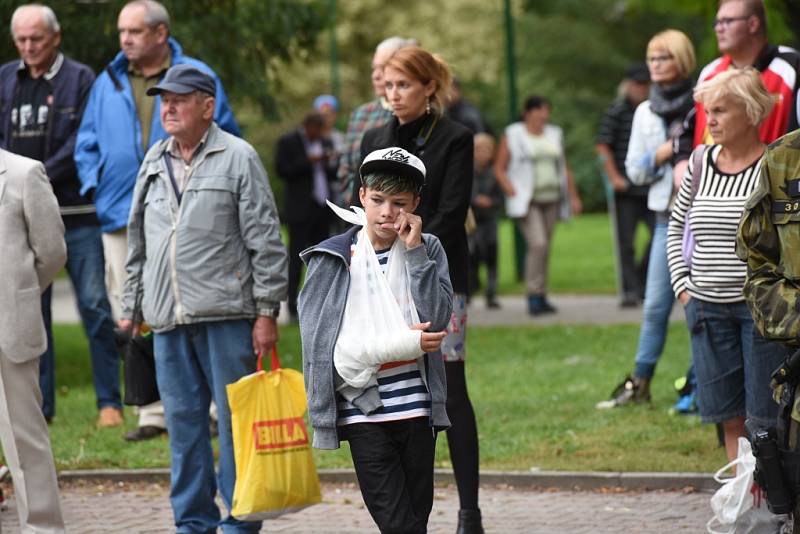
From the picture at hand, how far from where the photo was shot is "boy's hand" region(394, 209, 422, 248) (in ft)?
17.6

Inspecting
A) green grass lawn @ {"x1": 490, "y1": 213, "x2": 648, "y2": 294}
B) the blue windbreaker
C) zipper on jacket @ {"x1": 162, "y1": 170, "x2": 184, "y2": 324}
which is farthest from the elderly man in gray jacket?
green grass lawn @ {"x1": 490, "y1": 213, "x2": 648, "y2": 294}

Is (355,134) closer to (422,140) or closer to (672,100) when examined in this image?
(422,140)

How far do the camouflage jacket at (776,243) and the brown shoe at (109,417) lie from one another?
5.66 metres

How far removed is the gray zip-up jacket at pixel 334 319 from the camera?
5434mm

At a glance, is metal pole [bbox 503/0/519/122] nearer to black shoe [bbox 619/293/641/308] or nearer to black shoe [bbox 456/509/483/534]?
black shoe [bbox 619/293/641/308]

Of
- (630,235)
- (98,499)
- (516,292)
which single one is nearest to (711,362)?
(98,499)

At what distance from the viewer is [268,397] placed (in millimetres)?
6711

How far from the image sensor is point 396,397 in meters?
5.48

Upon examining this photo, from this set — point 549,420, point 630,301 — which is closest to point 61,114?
point 549,420

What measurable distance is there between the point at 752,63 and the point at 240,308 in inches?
116

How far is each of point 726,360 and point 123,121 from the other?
162 inches

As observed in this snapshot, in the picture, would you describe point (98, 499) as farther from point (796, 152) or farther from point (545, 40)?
point (545, 40)

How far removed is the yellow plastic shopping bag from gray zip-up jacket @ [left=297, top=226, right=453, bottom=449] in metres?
1.14

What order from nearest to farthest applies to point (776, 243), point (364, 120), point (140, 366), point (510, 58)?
point (776, 243)
point (140, 366)
point (364, 120)
point (510, 58)
